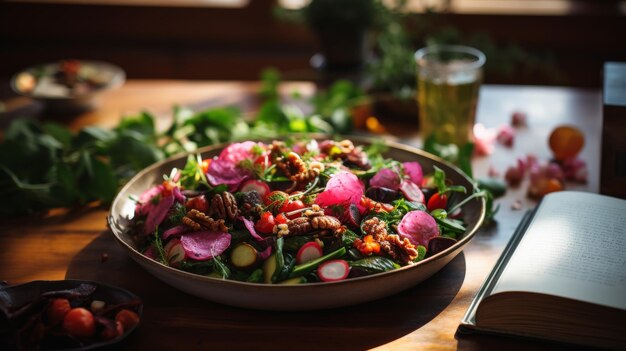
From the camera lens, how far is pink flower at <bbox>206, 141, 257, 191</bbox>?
4.26ft

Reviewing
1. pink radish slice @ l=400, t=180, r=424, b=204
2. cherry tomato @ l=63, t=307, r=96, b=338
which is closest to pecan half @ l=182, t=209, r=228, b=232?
cherry tomato @ l=63, t=307, r=96, b=338

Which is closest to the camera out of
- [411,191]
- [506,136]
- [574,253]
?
[574,253]

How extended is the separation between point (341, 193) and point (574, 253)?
0.40 m

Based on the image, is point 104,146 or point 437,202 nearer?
point 437,202

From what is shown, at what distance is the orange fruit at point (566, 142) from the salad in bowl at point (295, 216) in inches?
20.5

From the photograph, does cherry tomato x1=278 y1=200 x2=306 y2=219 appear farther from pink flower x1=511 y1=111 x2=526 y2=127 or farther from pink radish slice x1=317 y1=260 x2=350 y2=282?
pink flower x1=511 y1=111 x2=526 y2=127

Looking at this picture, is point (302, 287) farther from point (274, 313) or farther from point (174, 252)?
point (174, 252)

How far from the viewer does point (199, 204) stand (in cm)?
123

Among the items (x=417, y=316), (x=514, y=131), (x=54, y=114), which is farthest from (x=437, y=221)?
(x=54, y=114)

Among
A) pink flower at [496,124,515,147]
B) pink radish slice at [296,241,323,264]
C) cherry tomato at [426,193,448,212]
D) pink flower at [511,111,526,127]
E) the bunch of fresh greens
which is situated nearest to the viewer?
pink radish slice at [296,241,323,264]

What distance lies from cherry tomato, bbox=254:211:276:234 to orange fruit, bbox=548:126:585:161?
946 mm

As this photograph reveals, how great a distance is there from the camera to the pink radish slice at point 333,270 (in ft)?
3.54

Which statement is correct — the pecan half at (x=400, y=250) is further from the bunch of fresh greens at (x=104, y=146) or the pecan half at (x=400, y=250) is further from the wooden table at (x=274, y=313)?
the bunch of fresh greens at (x=104, y=146)

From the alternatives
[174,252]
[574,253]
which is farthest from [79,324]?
[574,253]
